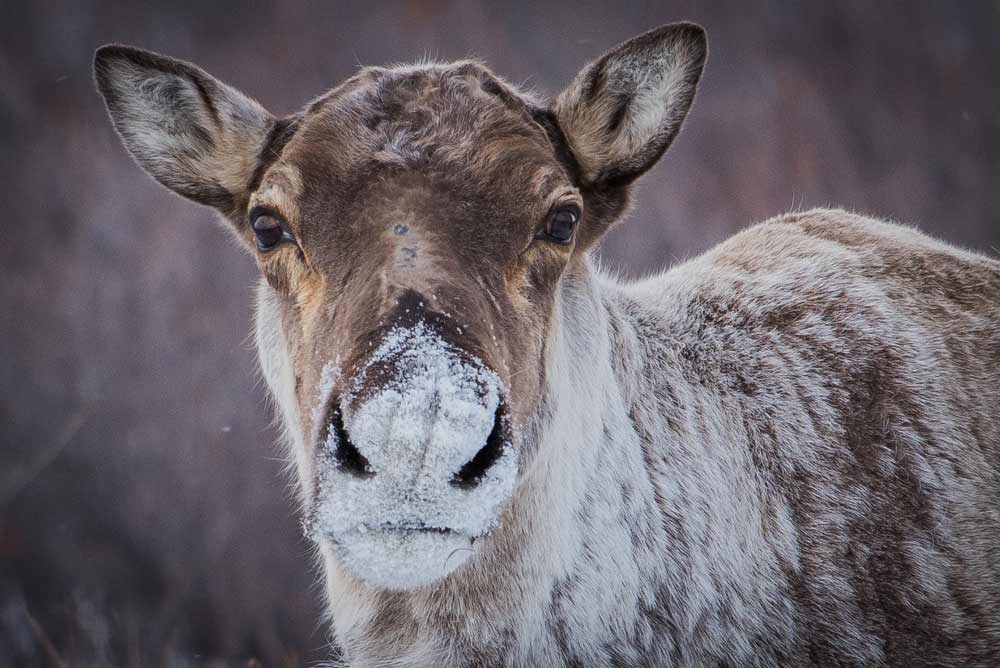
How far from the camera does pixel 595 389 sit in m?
4.41

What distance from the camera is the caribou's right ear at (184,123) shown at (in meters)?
4.61

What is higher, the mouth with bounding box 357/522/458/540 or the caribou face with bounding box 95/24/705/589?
the caribou face with bounding box 95/24/705/589

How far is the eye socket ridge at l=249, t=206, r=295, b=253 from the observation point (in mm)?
4094

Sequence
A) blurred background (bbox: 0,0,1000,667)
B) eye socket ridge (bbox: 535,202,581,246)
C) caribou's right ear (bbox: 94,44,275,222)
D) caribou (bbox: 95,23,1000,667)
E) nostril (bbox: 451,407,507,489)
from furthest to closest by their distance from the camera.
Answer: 1. blurred background (bbox: 0,0,1000,667)
2. caribou's right ear (bbox: 94,44,275,222)
3. eye socket ridge (bbox: 535,202,581,246)
4. caribou (bbox: 95,23,1000,667)
5. nostril (bbox: 451,407,507,489)

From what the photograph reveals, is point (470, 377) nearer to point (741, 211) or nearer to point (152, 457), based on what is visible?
point (152, 457)

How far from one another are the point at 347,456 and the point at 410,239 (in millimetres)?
854

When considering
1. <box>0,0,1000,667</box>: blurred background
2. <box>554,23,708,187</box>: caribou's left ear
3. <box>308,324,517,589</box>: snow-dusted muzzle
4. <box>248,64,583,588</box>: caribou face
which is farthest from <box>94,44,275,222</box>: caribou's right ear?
<box>0,0,1000,667</box>: blurred background

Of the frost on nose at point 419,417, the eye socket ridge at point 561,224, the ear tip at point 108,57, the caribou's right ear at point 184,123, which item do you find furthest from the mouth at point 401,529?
the ear tip at point 108,57

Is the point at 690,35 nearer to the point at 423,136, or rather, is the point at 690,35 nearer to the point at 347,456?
the point at 423,136

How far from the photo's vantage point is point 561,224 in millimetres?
4090

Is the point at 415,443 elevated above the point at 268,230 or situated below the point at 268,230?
below

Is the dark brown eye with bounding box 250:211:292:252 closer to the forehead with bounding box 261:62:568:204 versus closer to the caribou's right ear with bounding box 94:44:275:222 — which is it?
the forehead with bounding box 261:62:568:204

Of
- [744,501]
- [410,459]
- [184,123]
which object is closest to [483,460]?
[410,459]

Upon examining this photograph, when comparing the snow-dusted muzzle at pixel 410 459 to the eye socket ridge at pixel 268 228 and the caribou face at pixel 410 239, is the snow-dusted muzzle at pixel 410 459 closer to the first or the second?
the caribou face at pixel 410 239
